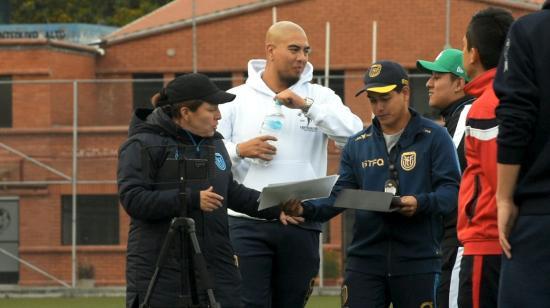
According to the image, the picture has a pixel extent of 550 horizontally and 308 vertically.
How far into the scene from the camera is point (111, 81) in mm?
26109

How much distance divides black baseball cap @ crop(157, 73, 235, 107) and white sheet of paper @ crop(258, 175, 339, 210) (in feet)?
1.86

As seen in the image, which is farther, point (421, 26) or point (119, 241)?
point (421, 26)

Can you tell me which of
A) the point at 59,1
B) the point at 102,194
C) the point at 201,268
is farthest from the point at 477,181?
the point at 59,1

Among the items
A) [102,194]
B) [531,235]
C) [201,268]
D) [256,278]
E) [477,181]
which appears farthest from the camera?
[102,194]

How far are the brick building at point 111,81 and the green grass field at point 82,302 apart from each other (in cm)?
387

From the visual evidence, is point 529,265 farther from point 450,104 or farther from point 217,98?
point 450,104

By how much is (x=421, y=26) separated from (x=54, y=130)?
33.1 ft

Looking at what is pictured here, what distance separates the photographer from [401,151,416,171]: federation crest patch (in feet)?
25.6

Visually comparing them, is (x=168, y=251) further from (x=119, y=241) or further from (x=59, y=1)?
(x=59, y=1)

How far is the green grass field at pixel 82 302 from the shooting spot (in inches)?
793

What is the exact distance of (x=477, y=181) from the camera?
20.5 ft

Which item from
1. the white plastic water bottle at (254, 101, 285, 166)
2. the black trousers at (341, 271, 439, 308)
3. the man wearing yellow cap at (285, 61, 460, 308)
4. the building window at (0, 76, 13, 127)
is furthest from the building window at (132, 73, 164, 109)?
the black trousers at (341, 271, 439, 308)

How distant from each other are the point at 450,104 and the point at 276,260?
1.40m

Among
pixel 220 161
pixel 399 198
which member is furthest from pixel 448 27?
pixel 220 161
